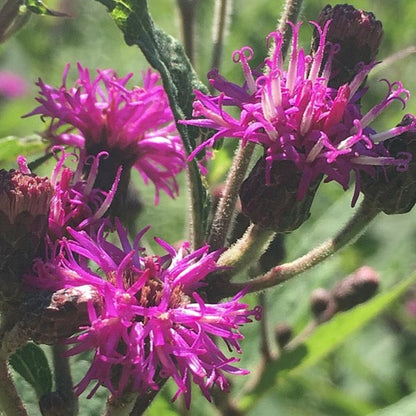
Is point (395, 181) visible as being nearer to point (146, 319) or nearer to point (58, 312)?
point (146, 319)

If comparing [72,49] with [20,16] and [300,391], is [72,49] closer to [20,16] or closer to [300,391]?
[300,391]

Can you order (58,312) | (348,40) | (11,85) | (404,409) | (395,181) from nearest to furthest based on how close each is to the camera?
(58,312) → (395,181) → (348,40) → (404,409) → (11,85)

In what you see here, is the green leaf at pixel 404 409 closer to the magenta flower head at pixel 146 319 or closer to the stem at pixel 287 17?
the magenta flower head at pixel 146 319

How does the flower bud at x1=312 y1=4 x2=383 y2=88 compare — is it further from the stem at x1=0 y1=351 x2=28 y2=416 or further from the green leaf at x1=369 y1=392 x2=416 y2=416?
the stem at x1=0 y1=351 x2=28 y2=416

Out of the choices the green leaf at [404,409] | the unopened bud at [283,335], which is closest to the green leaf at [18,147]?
A: the unopened bud at [283,335]

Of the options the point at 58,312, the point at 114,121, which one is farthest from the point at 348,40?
the point at 58,312

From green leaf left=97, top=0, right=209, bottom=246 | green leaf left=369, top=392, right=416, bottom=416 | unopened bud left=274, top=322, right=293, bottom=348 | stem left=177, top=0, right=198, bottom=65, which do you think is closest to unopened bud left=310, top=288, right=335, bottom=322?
unopened bud left=274, top=322, right=293, bottom=348
